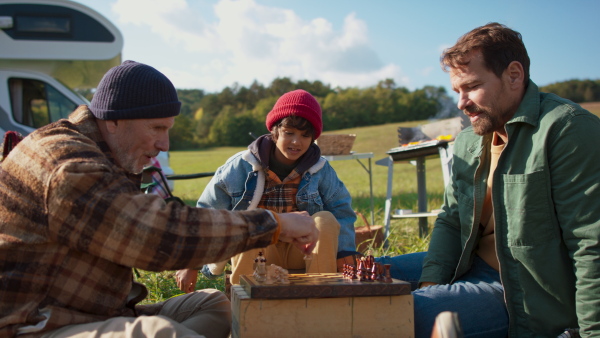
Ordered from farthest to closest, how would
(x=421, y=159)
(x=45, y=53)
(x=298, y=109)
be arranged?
(x=45, y=53)
(x=421, y=159)
(x=298, y=109)

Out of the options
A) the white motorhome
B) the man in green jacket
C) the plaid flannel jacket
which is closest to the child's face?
the man in green jacket

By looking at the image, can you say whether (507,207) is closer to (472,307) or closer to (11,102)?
(472,307)

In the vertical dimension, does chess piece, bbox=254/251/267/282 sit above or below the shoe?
above

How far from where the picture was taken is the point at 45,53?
8617 mm

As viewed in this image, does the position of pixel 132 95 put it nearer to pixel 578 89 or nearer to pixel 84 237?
pixel 84 237

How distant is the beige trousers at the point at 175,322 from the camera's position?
184 cm

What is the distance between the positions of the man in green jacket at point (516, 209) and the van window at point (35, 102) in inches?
306

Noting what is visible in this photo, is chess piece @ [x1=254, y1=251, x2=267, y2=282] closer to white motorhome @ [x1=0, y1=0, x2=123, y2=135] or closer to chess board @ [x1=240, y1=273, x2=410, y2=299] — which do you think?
chess board @ [x1=240, y1=273, x2=410, y2=299]

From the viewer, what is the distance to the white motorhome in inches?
332

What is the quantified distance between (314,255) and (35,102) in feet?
25.5

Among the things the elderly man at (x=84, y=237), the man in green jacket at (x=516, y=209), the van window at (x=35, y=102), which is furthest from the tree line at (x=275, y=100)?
the elderly man at (x=84, y=237)

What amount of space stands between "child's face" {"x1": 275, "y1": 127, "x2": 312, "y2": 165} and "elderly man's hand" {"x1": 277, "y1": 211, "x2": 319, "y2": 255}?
157 centimetres

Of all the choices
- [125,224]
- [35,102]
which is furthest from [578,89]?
[125,224]

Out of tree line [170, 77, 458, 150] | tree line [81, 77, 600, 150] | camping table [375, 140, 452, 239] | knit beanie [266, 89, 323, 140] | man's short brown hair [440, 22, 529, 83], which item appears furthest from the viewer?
tree line [170, 77, 458, 150]
